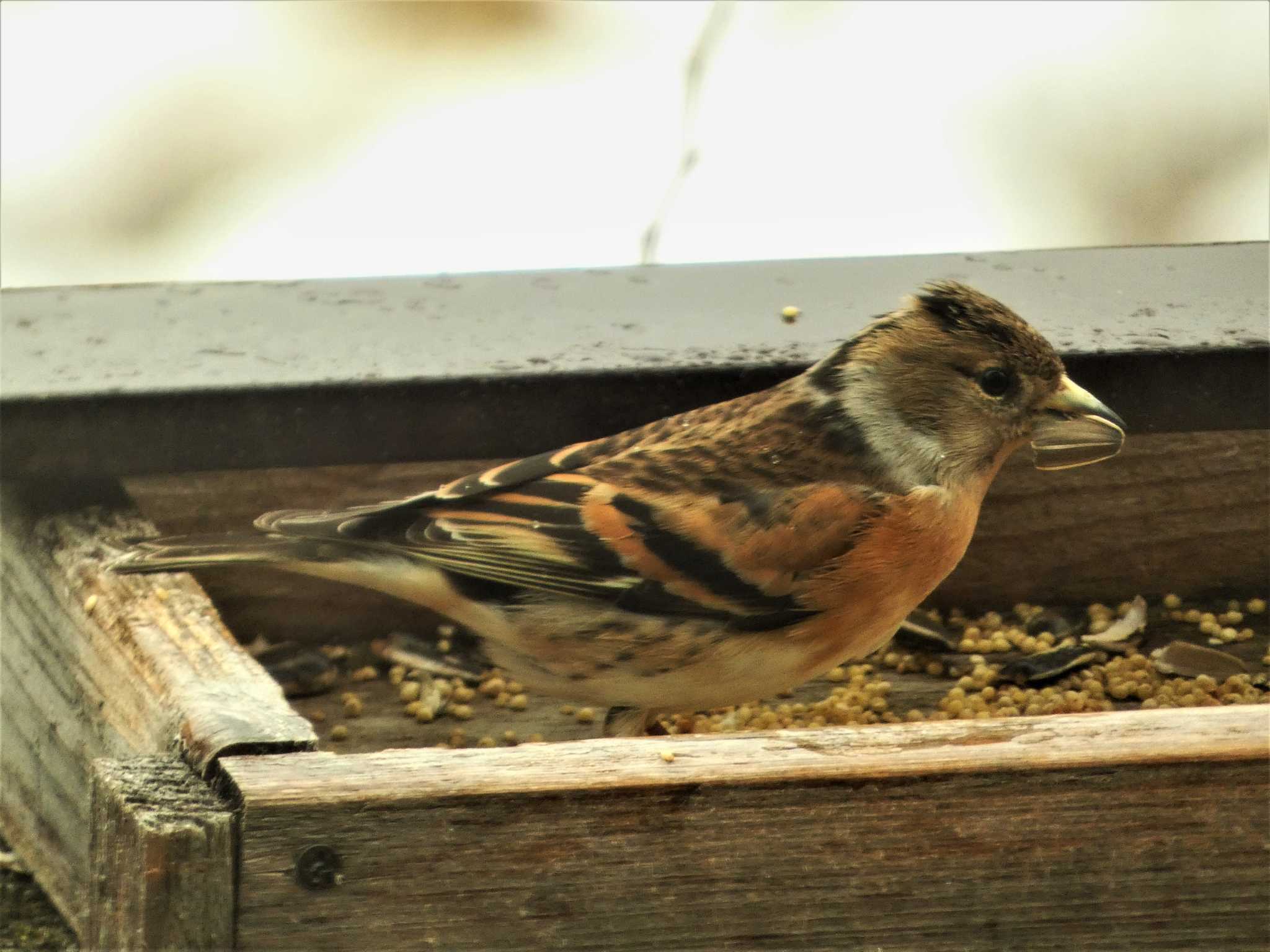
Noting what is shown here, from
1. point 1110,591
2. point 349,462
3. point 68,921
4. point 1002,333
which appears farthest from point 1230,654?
point 68,921

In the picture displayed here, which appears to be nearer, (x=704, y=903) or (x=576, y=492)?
(x=704, y=903)

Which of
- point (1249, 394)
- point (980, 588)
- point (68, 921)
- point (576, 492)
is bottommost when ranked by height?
point (68, 921)

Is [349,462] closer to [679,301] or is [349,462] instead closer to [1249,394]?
[679,301]

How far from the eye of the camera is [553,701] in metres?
3.01

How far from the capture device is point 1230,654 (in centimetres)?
295

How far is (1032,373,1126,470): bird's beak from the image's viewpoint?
9.09ft

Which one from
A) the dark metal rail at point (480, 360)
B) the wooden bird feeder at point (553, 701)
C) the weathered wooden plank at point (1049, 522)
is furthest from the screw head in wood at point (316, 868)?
the weathered wooden plank at point (1049, 522)

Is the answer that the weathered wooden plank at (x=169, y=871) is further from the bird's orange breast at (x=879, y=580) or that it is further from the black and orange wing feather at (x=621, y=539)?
the bird's orange breast at (x=879, y=580)

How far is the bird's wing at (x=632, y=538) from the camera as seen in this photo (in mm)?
2582

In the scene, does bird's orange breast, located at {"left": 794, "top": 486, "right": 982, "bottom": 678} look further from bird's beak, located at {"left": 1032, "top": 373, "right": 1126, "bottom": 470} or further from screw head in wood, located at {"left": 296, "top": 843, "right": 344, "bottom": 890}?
screw head in wood, located at {"left": 296, "top": 843, "right": 344, "bottom": 890}

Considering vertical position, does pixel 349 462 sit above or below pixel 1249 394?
→ below

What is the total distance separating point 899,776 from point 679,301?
1.53 metres

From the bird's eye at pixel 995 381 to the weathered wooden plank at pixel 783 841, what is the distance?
0.86m

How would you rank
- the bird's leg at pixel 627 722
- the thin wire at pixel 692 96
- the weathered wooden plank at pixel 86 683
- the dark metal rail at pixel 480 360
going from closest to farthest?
the weathered wooden plank at pixel 86 683, the bird's leg at pixel 627 722, the dark metal rail at pixel 480 360, the thin wire at pixel 692 96
